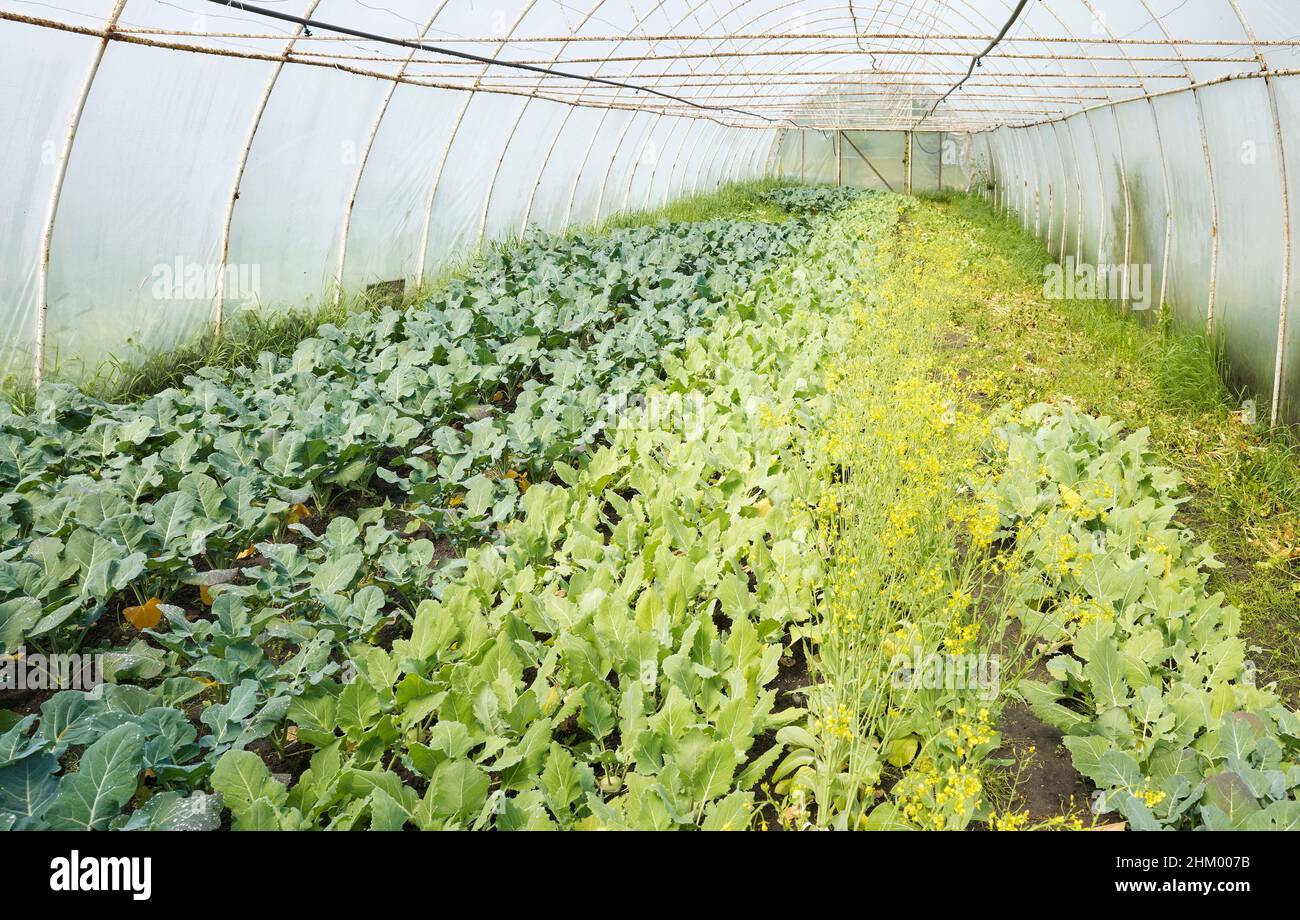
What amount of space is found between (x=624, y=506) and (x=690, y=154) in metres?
17.5

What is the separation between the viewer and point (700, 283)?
8492 mm

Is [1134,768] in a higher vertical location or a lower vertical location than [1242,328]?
lower

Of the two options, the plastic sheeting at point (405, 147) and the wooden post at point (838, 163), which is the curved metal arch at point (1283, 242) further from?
the wooden post at point (838, 163)

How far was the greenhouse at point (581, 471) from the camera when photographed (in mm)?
2314

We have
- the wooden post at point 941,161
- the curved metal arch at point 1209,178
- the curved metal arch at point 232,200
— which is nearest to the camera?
the curved metal arch at point 232,200

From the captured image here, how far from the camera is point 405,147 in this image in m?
8.77

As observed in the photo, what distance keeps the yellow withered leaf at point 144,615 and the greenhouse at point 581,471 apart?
0.03 feet

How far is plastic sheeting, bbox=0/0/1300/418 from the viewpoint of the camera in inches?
204

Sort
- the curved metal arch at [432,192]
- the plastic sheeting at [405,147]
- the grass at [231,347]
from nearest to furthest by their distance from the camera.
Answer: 1. the plastic sheeting at [405,147]
2. the grass at [231,347]
3. the curved metal arch at [432,192]

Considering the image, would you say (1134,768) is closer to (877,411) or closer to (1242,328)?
(877,411)

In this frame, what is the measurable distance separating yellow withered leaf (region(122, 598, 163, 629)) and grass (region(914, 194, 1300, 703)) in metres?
4.00

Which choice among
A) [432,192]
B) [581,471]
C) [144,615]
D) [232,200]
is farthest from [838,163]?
[144,615]

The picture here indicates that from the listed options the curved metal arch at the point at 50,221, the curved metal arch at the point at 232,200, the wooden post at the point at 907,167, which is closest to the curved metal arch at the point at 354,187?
the curved metal arch at the point at 232,200
